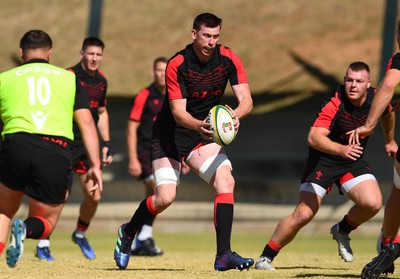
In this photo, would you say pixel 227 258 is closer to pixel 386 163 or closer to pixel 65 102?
pixel 65 102

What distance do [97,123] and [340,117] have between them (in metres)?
3.75

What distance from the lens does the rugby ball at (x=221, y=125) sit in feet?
29.7

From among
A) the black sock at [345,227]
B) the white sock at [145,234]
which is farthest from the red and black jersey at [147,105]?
the black sock at [345,227]

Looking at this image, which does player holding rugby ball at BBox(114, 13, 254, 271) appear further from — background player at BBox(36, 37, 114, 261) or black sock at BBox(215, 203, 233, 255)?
background player at BBox(36, 37, 114, 261)

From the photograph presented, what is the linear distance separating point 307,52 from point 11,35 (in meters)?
6.75

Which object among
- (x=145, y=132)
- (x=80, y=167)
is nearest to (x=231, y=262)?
(x=80, y=167)

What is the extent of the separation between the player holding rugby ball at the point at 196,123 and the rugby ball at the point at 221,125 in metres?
0.09

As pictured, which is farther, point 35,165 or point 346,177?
point 346,177

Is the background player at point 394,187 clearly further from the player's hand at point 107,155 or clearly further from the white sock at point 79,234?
the white sock at point 79,234

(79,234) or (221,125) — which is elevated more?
(221,125)

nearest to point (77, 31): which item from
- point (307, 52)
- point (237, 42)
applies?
A: point (237, 42)

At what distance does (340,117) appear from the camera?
1034 cm

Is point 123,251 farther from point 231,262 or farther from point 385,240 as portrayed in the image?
point 385,240

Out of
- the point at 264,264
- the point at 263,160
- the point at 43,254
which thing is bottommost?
the point at 43,254
